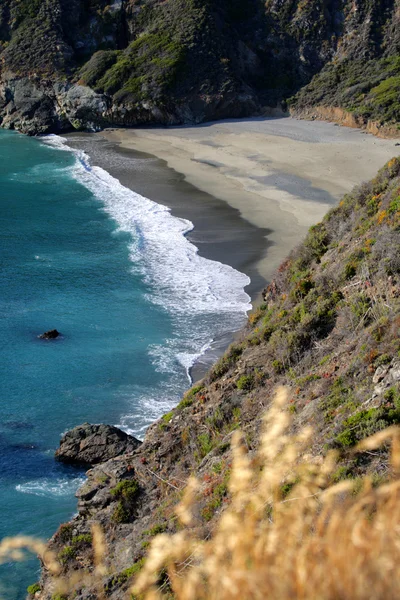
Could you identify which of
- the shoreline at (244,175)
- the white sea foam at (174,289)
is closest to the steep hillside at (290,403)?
the white sea foam at (174,289)

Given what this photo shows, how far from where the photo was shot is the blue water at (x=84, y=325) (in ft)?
44.4

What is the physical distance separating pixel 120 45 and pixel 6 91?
39.3 feet

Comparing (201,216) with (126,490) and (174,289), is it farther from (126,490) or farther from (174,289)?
(126,490)

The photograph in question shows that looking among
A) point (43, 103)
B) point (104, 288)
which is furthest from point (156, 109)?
point (104, 288)

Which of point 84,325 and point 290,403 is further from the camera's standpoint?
point 84,325

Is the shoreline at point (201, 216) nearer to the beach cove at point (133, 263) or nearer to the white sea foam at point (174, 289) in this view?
the beach cove at point (133, 263)

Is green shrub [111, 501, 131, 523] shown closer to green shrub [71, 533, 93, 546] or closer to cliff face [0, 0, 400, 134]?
green shrub [71, 533, 93, 546]

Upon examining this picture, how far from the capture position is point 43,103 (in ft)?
197

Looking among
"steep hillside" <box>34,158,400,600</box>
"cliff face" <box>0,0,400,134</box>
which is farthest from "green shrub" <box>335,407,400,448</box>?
"cliff face" <box>0,0,400,134</box>

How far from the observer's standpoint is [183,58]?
59.1 meters

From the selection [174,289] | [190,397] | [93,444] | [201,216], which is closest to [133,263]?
[174,289]

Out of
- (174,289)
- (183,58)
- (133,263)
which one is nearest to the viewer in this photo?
(174,289)

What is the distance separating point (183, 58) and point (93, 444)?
2039 inches

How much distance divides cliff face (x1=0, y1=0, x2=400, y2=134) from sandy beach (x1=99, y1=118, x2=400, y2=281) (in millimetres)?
3031
